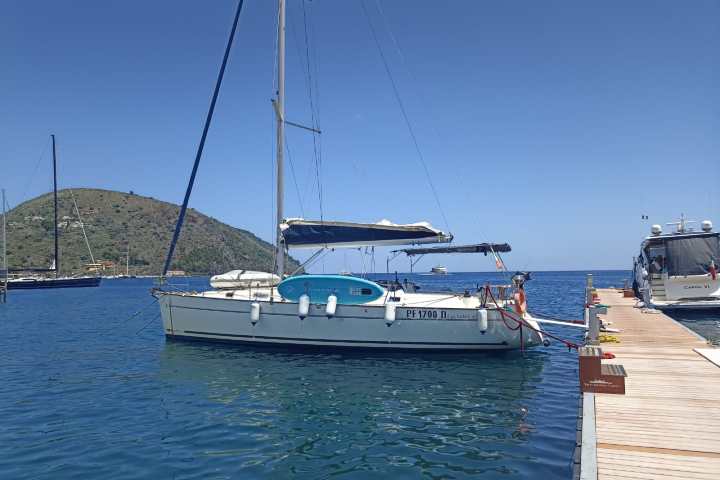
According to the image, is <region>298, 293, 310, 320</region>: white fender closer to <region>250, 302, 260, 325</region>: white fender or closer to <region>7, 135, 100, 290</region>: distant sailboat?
<region>250, 302, 260, 325</region>: white fender

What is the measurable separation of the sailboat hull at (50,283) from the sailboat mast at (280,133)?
228 feet

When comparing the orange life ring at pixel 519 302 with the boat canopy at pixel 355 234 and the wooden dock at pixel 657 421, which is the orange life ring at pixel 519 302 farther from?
the boat canopy at pixel 355 234

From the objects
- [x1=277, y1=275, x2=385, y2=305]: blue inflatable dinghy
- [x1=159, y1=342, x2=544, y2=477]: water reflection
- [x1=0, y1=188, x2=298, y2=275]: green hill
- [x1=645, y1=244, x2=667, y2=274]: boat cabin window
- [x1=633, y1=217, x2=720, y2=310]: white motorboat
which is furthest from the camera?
[x1=0, y1=188, x2=298, y2=275]: green hill

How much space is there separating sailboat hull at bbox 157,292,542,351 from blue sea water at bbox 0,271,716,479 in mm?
485

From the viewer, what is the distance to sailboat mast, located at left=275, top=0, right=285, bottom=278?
62.6ft

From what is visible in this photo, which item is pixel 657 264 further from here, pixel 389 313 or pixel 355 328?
pixel 355 328

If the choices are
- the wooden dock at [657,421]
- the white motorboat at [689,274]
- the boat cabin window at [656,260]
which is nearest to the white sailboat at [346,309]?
the wooden dock at [657,421]

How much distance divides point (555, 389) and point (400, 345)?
5.57 metres

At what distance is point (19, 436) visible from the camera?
9.30 meters

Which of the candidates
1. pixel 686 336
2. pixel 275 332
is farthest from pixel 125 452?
pixel 686 336

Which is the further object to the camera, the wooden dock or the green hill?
the green hill

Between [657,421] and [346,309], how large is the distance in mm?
10448

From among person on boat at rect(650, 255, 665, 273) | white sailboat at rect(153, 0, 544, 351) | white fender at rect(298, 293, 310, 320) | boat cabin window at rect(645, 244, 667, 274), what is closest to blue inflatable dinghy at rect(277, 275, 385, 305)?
white sailboat at rect(153, 0, 544, 351)

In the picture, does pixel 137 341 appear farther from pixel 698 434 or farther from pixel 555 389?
pixel 698 434
